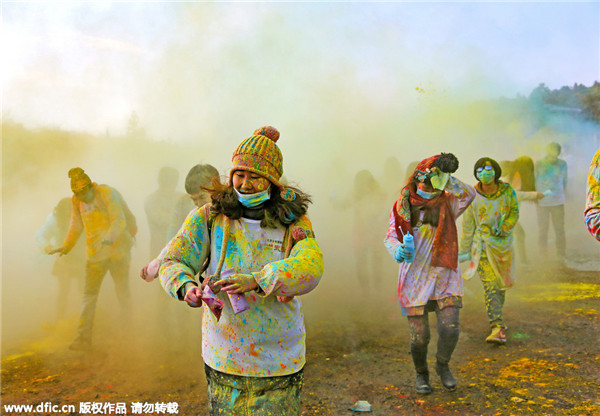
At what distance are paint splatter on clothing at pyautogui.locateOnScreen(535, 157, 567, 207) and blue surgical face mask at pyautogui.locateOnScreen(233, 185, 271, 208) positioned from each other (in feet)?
30.1

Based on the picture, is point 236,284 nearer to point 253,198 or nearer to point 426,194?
point 253,198

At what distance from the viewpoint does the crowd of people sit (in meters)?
2.34

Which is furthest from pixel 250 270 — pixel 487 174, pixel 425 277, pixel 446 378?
pixel 487 174

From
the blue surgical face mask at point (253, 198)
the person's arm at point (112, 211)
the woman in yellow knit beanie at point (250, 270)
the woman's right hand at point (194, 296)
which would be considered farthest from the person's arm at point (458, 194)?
the person's arm at point (112, 211)

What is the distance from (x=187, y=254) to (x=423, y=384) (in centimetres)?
306

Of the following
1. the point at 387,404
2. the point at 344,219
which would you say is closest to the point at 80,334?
the point at 387,404

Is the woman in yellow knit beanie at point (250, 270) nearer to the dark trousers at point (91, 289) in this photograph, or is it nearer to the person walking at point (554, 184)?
the dark trousers at point (91, 289)

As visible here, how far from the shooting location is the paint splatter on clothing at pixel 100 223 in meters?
6.46

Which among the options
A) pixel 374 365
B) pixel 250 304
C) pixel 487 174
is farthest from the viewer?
pixel 487 174

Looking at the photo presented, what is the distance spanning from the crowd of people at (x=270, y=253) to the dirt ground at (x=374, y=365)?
35 cm

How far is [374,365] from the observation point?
219 inches

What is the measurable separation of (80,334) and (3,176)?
5.55 meters

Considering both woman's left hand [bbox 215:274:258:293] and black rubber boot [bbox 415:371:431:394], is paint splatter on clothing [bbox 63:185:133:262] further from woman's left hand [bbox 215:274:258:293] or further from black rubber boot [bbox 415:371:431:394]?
woman's left hand [bbox 215:274:258:293]

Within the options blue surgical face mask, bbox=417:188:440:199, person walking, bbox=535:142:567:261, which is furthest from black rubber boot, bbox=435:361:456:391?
person walking, bbox=535:142:567:261
